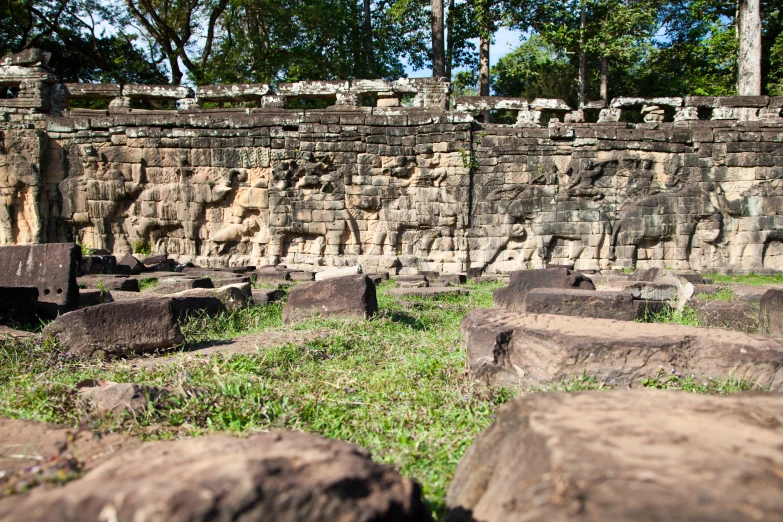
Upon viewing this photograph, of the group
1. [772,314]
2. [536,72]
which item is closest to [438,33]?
[536,72]

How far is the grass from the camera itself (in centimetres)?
307

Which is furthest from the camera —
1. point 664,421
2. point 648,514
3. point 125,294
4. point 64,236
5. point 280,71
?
point 280,71

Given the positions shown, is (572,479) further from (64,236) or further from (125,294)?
(64,236)

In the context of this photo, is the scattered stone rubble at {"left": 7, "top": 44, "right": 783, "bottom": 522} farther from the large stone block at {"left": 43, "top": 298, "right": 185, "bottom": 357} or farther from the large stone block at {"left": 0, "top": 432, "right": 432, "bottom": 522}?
the large stone block at {"left": 0, "top": 432, "right": 432, "bottom": 522}

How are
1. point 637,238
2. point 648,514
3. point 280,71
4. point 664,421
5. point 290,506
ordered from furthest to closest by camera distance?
point 280,71 → point 637,238 → point 664,421 → point 290,506 → point 648,514

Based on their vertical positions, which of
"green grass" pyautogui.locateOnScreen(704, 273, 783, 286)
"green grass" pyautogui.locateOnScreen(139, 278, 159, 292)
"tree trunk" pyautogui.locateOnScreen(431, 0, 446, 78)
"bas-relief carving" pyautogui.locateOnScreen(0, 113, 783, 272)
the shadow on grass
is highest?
"tree trunk" pyautogui.locateOnScreen(431, 0, 446, 78)

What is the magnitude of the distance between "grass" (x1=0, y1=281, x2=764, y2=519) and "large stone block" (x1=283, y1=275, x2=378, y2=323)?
108cm

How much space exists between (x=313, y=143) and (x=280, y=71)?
31.4ft

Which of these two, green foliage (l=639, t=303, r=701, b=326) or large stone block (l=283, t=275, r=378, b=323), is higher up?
large stone block (l=283, t=275, r=378, b=323)

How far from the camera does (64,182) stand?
12906 millimetres

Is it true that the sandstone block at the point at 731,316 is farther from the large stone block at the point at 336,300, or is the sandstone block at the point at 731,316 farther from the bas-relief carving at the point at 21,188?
the bas-relief carving at the point at 21,188

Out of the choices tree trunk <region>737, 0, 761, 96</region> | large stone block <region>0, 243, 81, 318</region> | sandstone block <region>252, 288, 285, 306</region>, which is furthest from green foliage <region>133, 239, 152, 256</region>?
tree trunk <region>737, 0, 761, 96</region>

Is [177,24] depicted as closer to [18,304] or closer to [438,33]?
[438,33]

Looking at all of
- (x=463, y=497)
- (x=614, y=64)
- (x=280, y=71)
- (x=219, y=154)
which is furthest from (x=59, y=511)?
(x=614, y=64)
